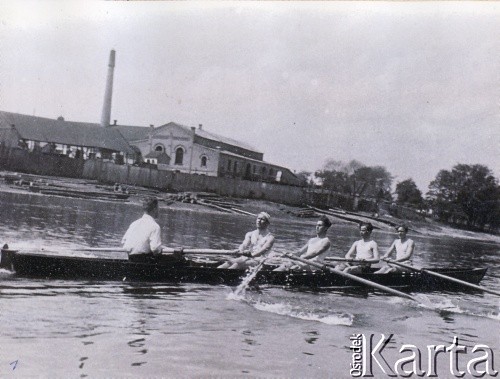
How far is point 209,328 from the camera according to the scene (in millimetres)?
6316

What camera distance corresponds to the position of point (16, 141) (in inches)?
1303

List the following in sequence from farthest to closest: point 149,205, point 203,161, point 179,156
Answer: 1. point 179,156
2. point 203,161
3. point 149,205

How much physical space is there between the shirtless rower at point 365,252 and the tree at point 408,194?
76.8 ft

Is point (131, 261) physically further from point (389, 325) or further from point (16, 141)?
A: point (16, 141)

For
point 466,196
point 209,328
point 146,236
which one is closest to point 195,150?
point 466,196

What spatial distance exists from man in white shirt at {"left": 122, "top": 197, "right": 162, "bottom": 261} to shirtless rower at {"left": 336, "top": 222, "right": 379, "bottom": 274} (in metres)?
3.90

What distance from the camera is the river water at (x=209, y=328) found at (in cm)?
500

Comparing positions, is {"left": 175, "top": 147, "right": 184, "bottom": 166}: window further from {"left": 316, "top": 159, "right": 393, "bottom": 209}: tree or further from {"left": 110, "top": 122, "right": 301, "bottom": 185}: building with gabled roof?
{"left": 316, "top": 159, "right": 393, "bottom": 209}: tree

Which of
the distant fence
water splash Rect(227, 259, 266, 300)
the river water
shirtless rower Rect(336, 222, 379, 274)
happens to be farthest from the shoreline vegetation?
the river water

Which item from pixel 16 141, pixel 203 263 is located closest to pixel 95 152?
pixel 16 141

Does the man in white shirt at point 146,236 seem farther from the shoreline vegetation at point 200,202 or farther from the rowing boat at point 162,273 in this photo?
the shoreline vegetation at point 200,202

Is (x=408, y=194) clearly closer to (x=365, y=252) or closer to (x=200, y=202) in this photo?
(x=200, y=202)

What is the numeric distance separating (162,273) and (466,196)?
68.1 ft

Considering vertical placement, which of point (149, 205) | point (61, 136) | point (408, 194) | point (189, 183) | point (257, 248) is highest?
point (61, 136)
